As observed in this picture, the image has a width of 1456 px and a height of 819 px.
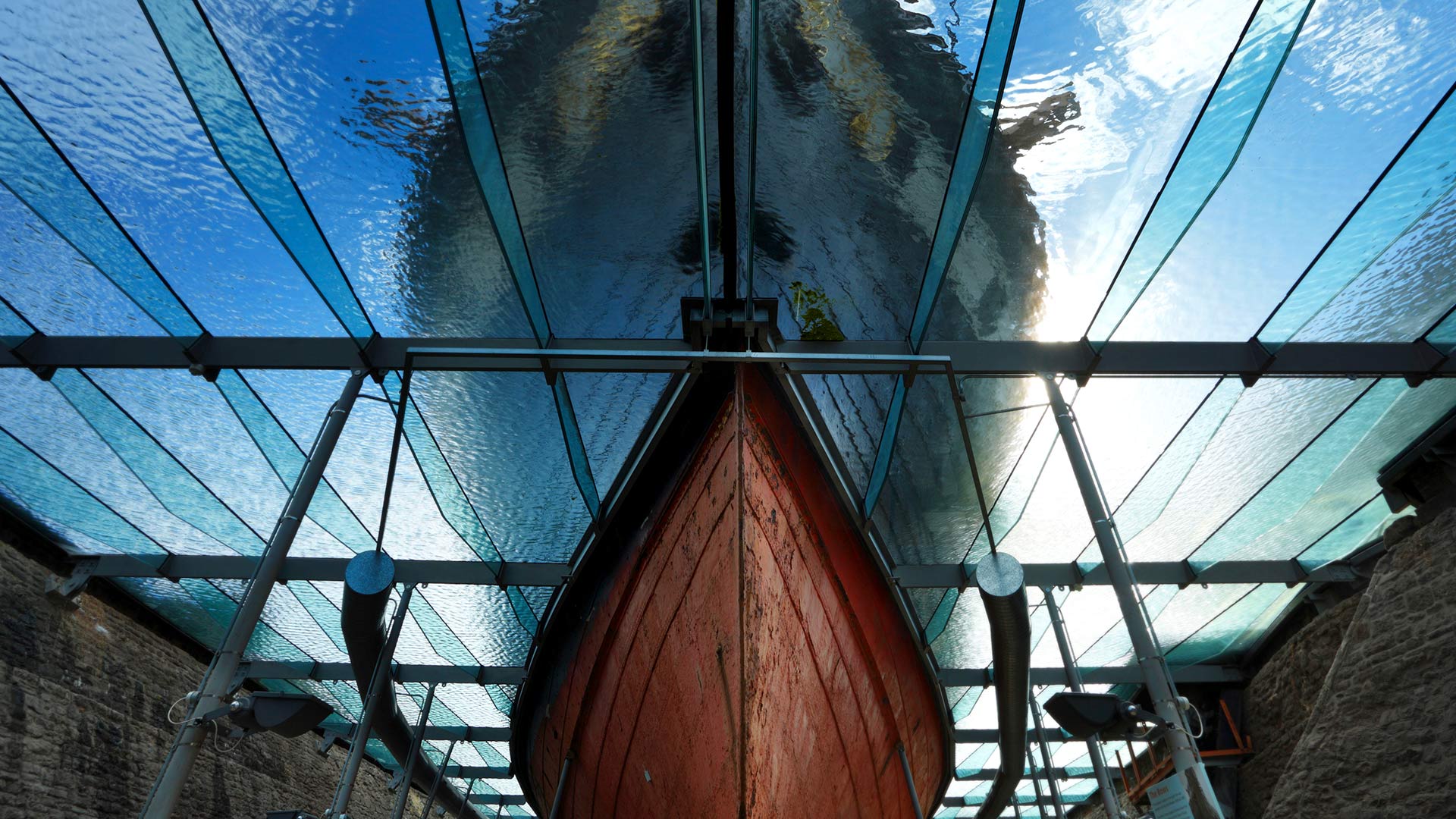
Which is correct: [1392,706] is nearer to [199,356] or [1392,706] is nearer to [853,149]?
[853,149]

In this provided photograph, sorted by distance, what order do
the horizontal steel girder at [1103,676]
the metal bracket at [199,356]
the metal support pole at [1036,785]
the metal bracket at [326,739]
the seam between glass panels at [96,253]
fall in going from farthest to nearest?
1. the metal bracket at [326,739]
2. the horizontal steel girder at [1103,676]
3. the metal support pole at [1036,785]
4. the metal bracket at [199,356]
5. the seam between glass panels at [96,253]

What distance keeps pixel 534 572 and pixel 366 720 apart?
2.81 meters

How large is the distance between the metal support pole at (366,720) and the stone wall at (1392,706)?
11151 mm

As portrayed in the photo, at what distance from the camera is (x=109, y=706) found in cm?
1156

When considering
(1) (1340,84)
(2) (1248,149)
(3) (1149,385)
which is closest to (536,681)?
(3) (1149,385)

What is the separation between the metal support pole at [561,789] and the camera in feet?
26.8

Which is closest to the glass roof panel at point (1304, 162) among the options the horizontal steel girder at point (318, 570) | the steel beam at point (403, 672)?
the horizontal steel girder at point (318, 570)

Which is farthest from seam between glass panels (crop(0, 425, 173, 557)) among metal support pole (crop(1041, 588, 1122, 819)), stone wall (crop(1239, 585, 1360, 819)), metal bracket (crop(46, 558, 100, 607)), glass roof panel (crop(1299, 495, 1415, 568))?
stone wall (crop(1239, 585, 1360, 819))

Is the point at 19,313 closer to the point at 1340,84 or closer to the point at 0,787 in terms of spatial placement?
the point at 0,787

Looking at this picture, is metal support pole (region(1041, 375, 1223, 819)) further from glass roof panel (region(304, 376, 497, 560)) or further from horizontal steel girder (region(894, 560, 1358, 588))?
glass roof panel (region(304, 376, 497, 560))

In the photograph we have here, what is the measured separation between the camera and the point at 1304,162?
620cm

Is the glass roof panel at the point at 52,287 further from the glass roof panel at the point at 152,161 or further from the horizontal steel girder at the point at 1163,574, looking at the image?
the horizontal steel girder at the point at 1163,574

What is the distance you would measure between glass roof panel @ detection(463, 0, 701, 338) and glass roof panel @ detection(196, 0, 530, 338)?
1.22 feet

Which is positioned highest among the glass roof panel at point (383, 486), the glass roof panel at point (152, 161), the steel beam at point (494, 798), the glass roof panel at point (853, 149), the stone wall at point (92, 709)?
the glass roof panel at point (152, 161)
